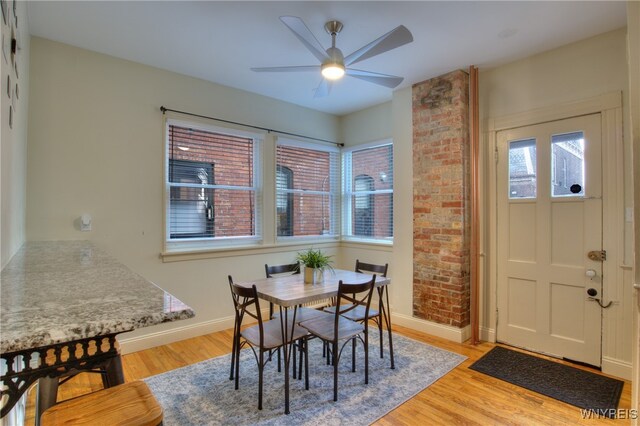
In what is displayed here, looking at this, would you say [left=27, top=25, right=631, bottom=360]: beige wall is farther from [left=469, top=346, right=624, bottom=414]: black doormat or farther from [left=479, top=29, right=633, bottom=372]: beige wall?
[left=469, top=346, right=624, bottom=414]: black doormat

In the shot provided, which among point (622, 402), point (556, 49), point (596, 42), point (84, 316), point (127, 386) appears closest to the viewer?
point (84, 316)

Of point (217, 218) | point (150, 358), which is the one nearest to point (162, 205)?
point (217, 218)

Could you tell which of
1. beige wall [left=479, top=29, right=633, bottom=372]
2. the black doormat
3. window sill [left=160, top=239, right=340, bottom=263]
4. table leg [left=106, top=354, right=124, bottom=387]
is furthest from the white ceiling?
the black doormat

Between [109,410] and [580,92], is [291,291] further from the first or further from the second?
[580,92]

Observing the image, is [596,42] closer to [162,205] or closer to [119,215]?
[162,205]

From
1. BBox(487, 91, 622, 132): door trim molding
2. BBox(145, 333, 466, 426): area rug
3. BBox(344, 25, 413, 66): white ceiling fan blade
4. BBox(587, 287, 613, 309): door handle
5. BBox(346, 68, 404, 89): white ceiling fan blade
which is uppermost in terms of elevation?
BBox(344, 25, 413, 66): white ceiling fan blade

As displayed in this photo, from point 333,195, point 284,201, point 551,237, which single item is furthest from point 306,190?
point 551,237

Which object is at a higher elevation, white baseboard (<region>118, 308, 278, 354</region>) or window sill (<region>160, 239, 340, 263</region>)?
window sill (<region>160, 239, 340, 263</region>)

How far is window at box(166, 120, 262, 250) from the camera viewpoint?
3434 mm

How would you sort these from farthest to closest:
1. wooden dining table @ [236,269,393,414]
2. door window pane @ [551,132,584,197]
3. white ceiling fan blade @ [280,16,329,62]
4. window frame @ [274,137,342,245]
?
1. window frame @ [274,137,342,245]
2. door window pane @ [551,132,584,197]
3. wooden dining table @ [236,269,393,414]
4. white ceiling fan blade @ [280,16,329,62]

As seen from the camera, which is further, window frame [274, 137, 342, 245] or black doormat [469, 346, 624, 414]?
window frame [274, 137, 342, 245]

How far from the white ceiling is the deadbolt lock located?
177cm

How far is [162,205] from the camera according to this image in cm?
329

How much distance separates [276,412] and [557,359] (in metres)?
2.50
